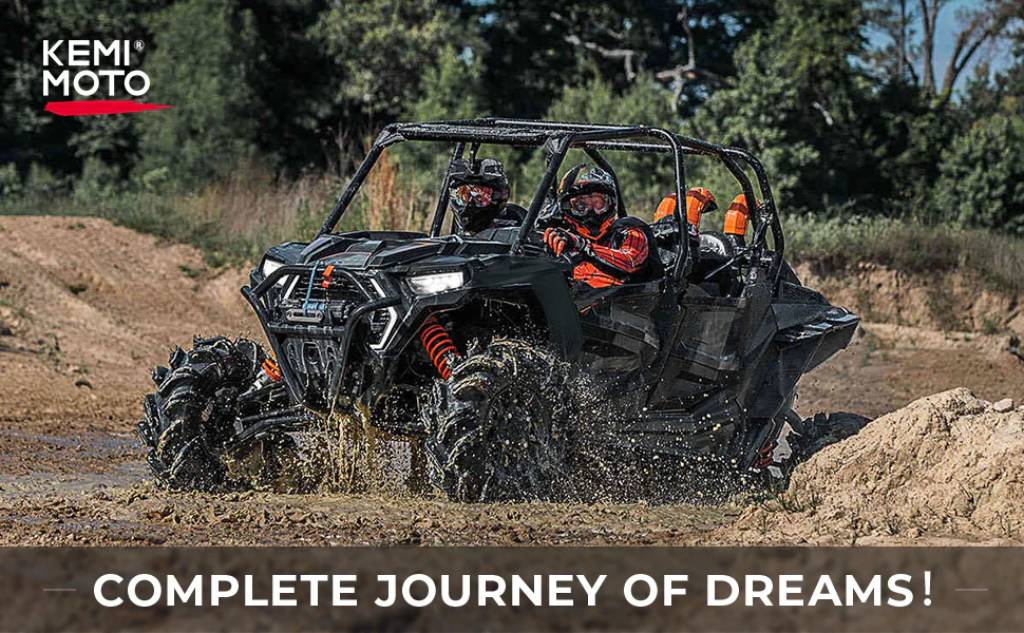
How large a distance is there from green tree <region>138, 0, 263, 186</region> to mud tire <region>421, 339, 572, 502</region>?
82.1ft

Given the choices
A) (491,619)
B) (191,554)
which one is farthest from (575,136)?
(491,619)

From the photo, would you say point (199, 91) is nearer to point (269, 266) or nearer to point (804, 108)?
point (804, 108)

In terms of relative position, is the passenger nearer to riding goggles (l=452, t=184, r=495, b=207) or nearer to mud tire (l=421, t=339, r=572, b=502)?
riding goggles (l=452, t=184, r=495, b=207)

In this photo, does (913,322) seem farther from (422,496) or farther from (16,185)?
Answer: (16,185)

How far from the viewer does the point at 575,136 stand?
8.77 meters

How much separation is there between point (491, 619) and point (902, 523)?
113 inches

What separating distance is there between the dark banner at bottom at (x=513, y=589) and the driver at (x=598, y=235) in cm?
237

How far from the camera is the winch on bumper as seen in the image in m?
7.96

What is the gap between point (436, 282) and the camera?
791cm

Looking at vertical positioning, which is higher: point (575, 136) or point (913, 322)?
point (575, 136)

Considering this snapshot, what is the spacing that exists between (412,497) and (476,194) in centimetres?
194

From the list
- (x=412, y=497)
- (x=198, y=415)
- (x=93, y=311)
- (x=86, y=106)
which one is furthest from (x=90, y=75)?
(x=412, y=497)

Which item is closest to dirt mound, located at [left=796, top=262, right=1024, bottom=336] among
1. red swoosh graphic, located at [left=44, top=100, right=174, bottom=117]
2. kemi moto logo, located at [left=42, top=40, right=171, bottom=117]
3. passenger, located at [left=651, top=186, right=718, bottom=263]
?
passenger, located at [left=651, top=186, right=718, bottom=263]

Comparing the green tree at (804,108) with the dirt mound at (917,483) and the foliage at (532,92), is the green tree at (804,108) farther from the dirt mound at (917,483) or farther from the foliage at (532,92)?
the dirt mound at (917,483)
